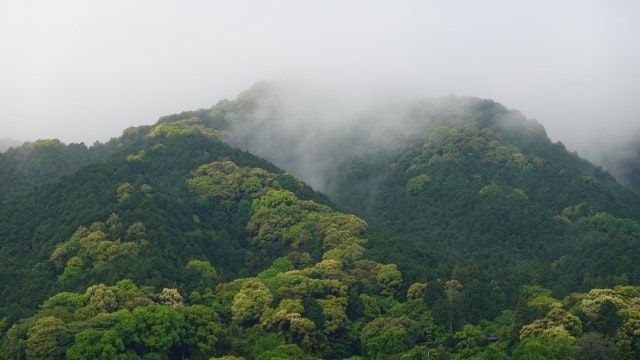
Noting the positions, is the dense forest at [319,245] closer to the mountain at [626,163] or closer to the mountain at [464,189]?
the mountain at [464,189]

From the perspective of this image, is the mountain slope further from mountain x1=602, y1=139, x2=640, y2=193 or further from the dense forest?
mountain x1=602, y1=139, x2=640, y2=193

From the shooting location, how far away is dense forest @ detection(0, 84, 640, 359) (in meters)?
82.6

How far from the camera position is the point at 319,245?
107500mm

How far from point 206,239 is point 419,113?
63.9 m

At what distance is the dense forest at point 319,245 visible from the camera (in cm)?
8256

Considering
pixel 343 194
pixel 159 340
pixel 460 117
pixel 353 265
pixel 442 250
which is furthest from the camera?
pixel 460 117

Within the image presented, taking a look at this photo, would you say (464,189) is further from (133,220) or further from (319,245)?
(133,220)

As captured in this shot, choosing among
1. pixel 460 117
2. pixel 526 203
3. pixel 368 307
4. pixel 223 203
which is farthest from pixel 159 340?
pixel 460 117

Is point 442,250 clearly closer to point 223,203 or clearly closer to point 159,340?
point 223,203

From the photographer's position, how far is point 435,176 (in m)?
139

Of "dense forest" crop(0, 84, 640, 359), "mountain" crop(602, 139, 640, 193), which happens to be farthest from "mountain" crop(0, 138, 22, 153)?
"mountain" crop(602, 139, 640, 193)

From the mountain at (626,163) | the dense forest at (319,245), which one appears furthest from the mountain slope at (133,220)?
the mountain at (626,163)

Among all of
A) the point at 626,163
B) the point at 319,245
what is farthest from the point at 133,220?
the point at 626,163

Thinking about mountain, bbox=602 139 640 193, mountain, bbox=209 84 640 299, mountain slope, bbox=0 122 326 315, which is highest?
mountain, bbox=602 139 640 193
